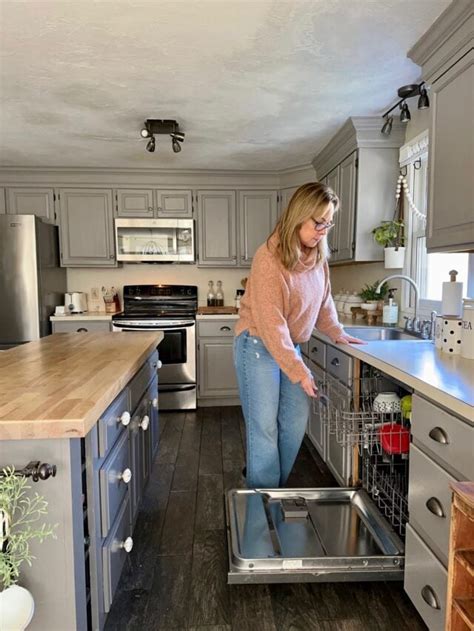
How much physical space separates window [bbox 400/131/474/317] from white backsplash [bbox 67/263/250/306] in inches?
77.7

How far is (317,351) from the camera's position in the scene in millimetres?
2689

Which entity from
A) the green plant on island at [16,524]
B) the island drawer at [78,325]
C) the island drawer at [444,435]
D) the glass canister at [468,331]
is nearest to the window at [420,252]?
the glass canister at [468,331]

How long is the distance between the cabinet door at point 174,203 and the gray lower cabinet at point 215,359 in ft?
3.63

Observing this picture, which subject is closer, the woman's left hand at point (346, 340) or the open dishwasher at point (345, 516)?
the open dishwasher at point (345, 516)

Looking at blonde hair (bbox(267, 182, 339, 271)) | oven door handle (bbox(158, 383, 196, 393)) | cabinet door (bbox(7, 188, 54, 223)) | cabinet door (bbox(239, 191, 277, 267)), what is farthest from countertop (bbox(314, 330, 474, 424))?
cabinet door (bbox(7, 188, 54, 223))

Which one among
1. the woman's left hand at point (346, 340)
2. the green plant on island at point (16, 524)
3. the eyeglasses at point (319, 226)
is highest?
the eyeglasses at point (319, 226)

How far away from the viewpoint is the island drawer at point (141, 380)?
1.67 metres

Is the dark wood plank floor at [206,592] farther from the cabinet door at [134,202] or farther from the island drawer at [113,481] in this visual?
the cabinet door at [134,202]

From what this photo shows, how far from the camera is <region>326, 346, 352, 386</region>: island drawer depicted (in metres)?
2.11

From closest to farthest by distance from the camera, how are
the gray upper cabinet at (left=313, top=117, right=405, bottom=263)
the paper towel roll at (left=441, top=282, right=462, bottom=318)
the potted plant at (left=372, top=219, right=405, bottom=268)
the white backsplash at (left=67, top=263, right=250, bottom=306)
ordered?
the paper towel roll at (left=441, top=282, right=462, bottom=318), the potted plant at (left=372, top=219, right=405, bottom=268), the gray upper cabinet at (left=313, top=117, right=405, bottom=263), the white backsplash at (left=67, top=263, right=250, bottom=306)

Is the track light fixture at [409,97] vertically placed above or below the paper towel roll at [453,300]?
above

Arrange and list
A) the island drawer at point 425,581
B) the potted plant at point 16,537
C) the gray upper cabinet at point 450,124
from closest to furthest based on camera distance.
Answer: the potted plant at point 16,537 → the island drawer at point 425,581 → the gray upper cabinet at point 450,124

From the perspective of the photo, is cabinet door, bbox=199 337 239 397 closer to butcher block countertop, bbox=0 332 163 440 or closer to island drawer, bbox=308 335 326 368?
island drawer, bbox=308 335 326 368

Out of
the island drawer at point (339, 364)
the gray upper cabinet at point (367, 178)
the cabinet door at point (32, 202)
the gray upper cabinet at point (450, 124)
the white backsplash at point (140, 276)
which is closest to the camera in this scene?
the gray upper cabinet at point (450, 124)
